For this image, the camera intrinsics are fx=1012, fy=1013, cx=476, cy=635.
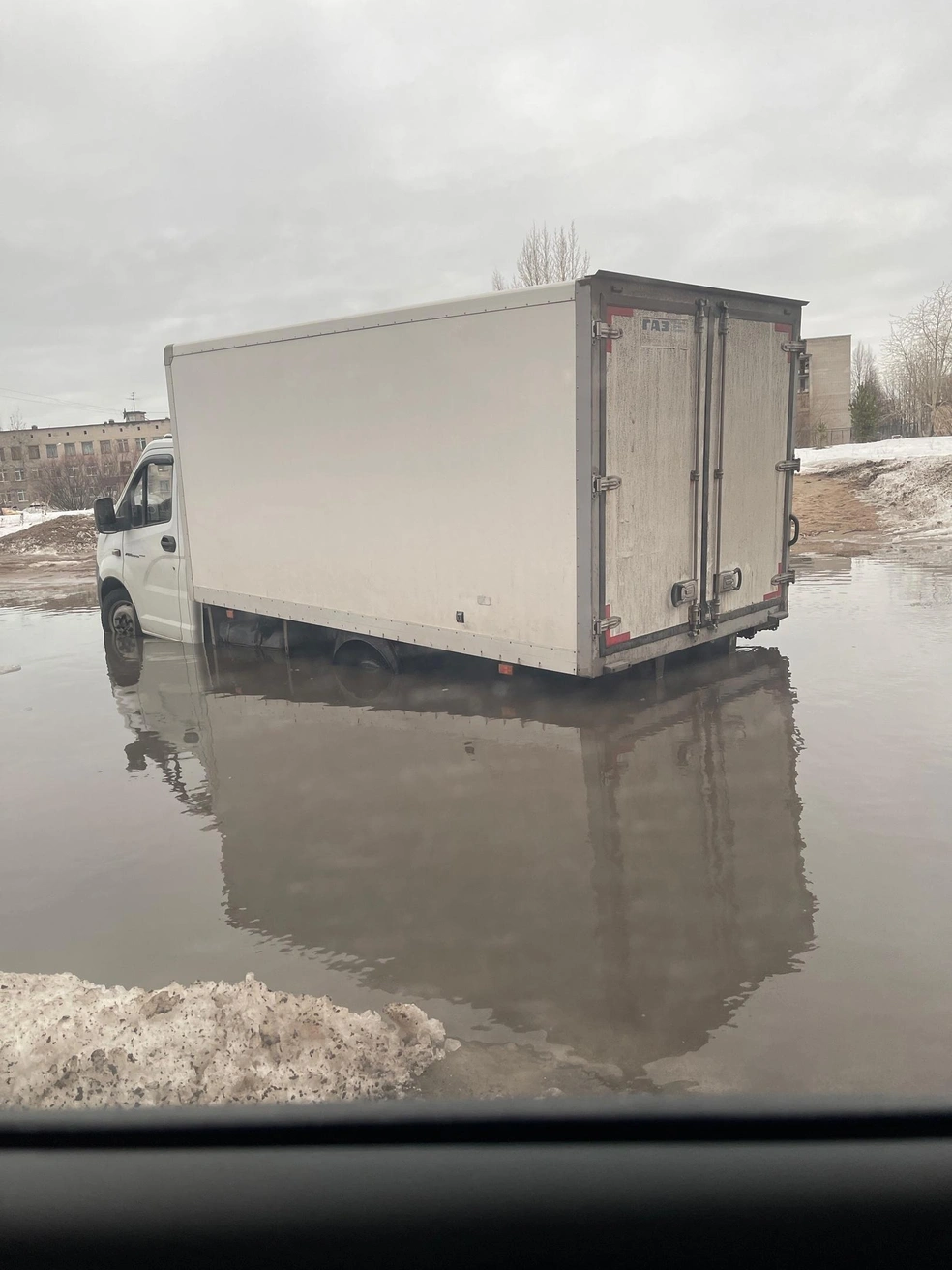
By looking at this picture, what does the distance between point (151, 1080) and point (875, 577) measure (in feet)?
46.1

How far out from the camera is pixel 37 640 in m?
13.5

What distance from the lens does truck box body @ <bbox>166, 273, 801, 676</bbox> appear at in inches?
291

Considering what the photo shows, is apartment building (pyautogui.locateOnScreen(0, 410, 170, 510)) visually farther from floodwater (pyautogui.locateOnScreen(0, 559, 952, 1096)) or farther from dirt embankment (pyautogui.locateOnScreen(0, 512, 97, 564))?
floodwater (pyautogui.locateOnScreen(0, 559, 952, 1096))

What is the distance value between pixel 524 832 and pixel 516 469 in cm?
295

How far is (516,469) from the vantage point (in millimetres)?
7648

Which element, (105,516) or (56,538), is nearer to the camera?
(105,516)

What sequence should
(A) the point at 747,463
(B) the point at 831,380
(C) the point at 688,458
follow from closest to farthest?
(C) the point at 688,458, (A) the point at 747,463, (B) the point at 831,380

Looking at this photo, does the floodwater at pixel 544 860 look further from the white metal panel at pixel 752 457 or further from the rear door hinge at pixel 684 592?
the white metal panel at pixel 752 457

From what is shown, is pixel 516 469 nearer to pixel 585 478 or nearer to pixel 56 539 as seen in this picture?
pixel 585 478

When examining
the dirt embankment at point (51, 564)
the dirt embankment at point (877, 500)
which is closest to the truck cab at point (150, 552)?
the dirt embankment at point (51, 564)

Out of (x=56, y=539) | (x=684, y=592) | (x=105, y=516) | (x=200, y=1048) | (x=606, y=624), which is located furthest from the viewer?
(x=56, y=539)

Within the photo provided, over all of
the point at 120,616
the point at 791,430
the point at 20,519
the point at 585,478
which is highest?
the point at 791,430

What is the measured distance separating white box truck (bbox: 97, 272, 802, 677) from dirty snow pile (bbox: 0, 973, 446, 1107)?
163 inches

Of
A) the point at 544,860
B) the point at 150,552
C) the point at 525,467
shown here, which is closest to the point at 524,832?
the point at 544,860
